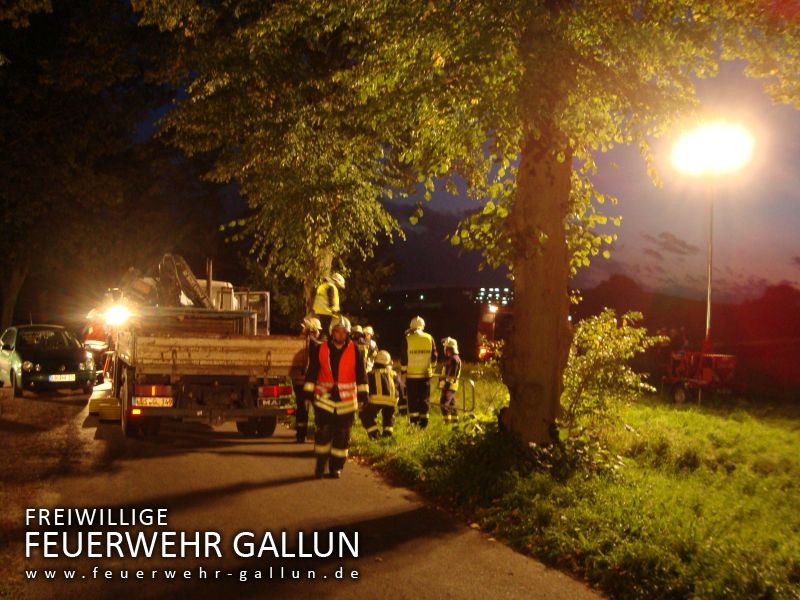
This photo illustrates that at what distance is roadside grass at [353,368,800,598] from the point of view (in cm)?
634

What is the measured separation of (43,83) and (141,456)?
66.0 feet

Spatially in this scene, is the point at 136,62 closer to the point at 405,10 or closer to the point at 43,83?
the point at 43,83

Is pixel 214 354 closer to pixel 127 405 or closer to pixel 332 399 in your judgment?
pixel 127 405

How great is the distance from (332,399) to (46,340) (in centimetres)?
1232

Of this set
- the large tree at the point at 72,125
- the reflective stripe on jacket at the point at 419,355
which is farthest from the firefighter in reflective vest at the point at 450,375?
the large tree at the point at 72,125

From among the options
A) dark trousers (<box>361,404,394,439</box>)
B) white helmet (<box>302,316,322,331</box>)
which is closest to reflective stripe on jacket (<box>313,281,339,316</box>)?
white helmet (<box>302,316,322,331</box>)

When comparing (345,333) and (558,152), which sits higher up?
(558,152)

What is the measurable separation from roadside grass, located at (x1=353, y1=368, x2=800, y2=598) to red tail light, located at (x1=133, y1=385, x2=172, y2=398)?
A: 2.92 metres

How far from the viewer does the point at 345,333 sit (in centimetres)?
1059

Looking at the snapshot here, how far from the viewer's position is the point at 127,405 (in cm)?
1257

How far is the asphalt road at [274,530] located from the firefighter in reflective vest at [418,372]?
2.51 m

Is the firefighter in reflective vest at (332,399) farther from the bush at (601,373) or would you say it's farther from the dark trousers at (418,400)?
the dark trousers at (418,400)

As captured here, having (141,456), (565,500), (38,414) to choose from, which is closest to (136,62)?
(38,414)

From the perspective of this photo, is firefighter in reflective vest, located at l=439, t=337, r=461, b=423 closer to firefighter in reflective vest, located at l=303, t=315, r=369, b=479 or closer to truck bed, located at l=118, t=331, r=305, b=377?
truck bed, located at l=118, t=331, r=305, b=377
